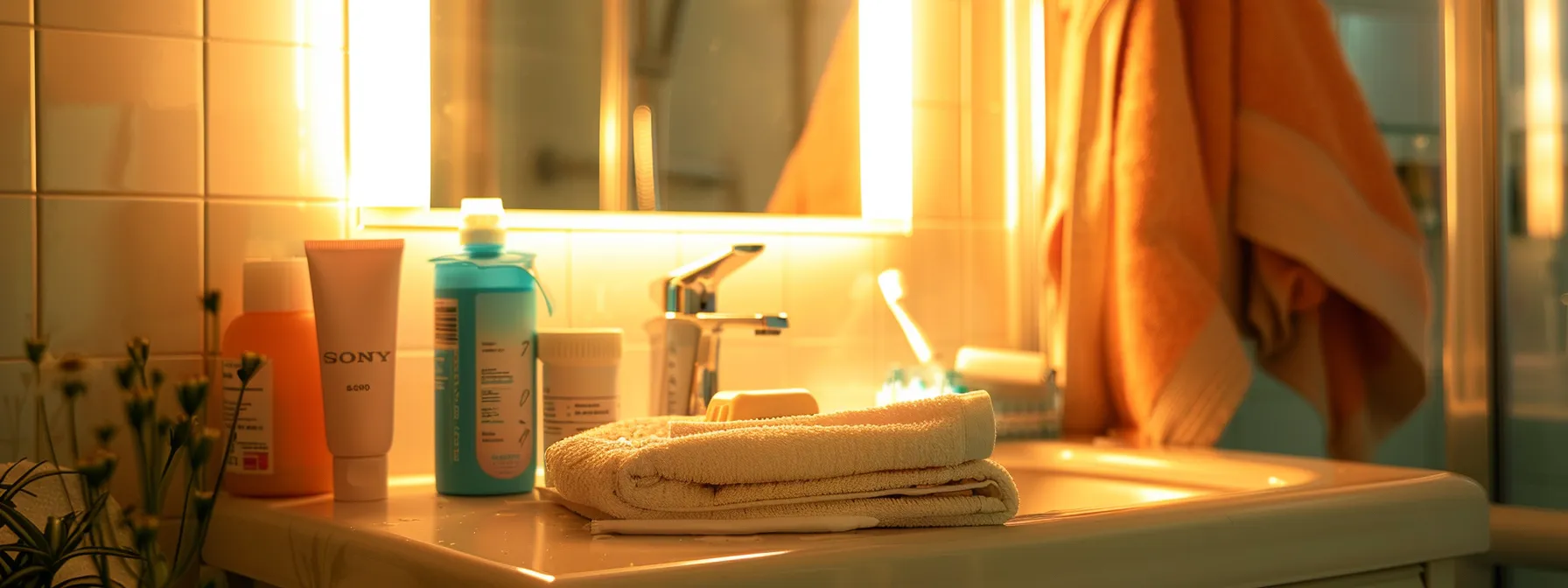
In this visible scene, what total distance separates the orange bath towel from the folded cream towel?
480 mm

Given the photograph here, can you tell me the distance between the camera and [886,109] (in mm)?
1248

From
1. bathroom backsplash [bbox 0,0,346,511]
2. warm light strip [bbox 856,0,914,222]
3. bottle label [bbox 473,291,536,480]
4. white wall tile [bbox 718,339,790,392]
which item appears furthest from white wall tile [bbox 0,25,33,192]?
warm light strip [bbox 856,0,914,222]

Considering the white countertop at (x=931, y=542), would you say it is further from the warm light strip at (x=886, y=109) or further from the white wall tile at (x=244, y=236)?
the warm light strip at (x=886, y=109)

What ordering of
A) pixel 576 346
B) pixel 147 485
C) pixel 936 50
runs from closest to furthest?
pixel 147 485, pixel 576 346, pixel 936 50

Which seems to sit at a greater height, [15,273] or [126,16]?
[126,16]

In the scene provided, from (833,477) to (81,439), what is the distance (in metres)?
0.55

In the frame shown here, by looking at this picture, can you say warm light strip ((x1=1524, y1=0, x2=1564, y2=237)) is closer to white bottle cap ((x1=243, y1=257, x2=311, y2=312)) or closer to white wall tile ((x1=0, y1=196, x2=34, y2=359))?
white bottle cap ((x1=243, y1=257, x2=311, y2=312))

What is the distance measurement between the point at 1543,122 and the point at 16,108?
51.0 inches

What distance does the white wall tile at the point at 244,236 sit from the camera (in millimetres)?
929

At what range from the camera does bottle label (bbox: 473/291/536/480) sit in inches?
34.9

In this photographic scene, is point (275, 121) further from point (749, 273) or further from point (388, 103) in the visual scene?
point (749, 273)

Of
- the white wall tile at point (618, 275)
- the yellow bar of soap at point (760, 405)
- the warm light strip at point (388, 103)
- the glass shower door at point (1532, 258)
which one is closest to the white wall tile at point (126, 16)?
the warm light strip at point (388, 103)

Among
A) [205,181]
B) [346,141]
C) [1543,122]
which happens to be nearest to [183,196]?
[205,181]

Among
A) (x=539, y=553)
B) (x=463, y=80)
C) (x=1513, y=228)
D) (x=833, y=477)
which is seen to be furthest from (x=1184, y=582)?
(x=1513, y=228)
